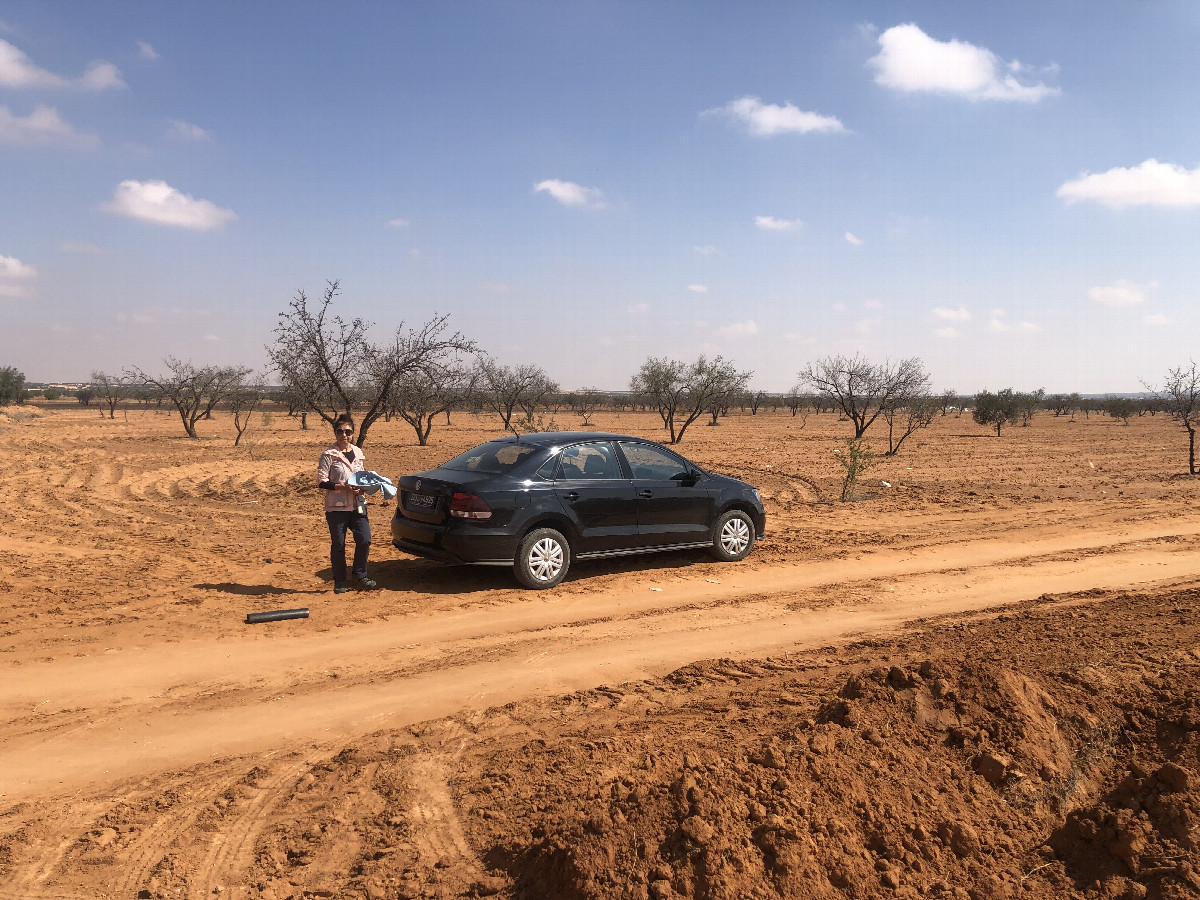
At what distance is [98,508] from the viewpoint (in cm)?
1395

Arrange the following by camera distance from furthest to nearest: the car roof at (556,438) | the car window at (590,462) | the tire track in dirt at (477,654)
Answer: the car roof at (556,438), the car window at (590,462), the tire track in dirt at (477,654)

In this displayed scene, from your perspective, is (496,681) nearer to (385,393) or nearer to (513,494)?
(513,494)

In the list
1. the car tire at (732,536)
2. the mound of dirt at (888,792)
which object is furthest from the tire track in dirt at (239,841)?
the car tire at (732,536)

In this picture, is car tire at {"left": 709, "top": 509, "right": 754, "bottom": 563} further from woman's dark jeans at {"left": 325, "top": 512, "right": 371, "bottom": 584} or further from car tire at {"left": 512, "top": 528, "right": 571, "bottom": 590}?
woman's dark jeans at {"left": 325, "top": 512, "right": 371, "bottom": 584}

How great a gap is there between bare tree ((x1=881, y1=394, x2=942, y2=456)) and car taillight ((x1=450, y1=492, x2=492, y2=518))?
79.2 ft

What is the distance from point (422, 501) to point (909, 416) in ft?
150

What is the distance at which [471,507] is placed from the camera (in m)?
7.57

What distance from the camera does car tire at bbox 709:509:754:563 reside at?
9.30 m

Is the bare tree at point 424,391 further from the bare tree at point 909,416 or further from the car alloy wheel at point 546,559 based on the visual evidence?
the bare tree at point 909,416

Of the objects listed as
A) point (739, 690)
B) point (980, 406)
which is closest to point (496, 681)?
point (739, 690)

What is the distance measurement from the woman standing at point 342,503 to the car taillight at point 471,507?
3.04 feet

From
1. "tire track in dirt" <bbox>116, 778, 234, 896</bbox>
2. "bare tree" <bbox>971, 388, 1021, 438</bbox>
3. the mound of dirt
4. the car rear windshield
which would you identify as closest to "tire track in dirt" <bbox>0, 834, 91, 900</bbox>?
"tire track in dirt" <bbox>116, 778, 234, 896</bbox>

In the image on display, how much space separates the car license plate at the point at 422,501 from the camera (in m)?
7.86

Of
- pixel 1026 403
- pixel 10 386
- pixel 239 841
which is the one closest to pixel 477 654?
pixel 239 841
